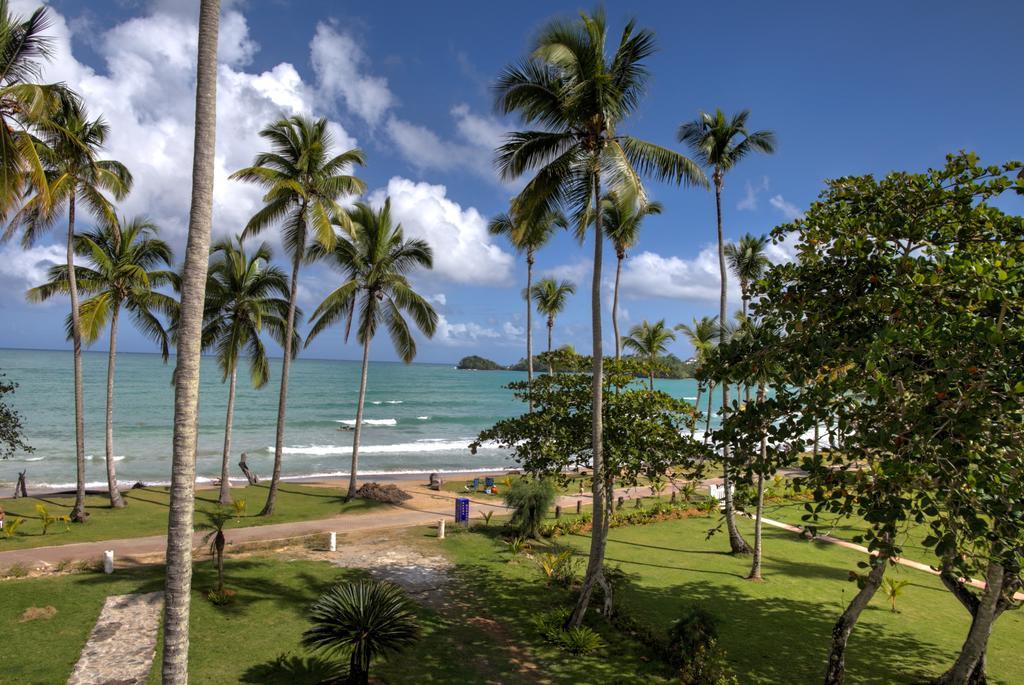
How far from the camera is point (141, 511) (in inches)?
786

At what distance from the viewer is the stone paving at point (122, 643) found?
841 cm

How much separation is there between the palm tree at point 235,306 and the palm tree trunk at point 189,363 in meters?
15.9

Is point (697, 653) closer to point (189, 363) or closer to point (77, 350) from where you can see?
point (189, 363)

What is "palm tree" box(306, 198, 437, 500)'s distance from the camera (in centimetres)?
2153

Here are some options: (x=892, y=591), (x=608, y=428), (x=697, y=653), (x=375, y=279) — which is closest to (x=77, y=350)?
(x=375, y=279)

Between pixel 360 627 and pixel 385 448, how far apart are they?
41621mm

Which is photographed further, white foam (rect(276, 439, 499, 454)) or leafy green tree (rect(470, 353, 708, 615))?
white foam (rect(276, 439, 499, 454))

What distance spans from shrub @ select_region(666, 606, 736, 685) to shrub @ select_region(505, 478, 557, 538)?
8012 millimetres

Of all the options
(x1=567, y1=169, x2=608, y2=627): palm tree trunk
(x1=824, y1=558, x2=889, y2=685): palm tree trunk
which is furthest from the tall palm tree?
(x1=824, y1=558, x2=889, y2=685): palm tree trunk

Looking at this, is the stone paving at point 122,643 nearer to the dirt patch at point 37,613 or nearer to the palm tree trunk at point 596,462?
the dirt patch at point 37,613

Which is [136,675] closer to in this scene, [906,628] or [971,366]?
[971,366]

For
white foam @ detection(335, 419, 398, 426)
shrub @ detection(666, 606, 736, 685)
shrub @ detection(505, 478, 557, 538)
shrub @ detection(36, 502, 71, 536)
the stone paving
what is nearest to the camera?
the stone paving

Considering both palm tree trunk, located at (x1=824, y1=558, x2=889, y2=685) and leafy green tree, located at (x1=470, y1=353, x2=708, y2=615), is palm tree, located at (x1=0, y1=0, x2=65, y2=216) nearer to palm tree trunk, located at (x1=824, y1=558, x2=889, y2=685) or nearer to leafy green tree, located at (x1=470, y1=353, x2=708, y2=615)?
leafy green tree, located at (x1=470, y1=353, x2=708, y2=615)

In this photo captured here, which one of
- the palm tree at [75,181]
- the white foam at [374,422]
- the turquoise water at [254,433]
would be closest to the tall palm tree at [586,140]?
the palm tree at [75,181]
